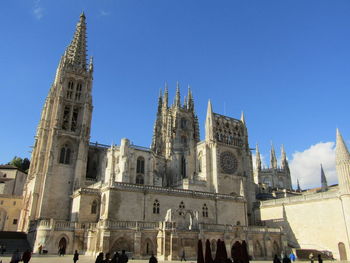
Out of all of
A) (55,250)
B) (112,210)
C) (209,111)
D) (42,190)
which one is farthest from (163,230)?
(209,111)

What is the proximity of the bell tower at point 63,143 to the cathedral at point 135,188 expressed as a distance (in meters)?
0.13

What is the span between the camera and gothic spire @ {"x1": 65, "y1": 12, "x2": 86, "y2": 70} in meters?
48.1

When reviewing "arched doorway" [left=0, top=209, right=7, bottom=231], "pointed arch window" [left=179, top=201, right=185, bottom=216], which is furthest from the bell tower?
"pointed arch window" [left=179, top=201, right=185, bottom=216]

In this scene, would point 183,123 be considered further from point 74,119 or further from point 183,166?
point 74,119

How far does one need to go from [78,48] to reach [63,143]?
1707 cm

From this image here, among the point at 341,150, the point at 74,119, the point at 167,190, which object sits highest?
the point at 74,119

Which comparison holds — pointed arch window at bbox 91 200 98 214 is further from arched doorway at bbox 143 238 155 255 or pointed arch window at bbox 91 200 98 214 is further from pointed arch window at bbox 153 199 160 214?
arched doorway at bbox 143 238 155 255

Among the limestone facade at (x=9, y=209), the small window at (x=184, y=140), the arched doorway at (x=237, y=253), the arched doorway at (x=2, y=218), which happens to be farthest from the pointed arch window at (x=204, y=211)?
the arched doorway at (x=2, y=218)

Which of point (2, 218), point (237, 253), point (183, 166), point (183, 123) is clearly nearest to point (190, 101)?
point (183, 123)

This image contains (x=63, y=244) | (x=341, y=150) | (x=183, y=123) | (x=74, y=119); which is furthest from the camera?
(x=183, y=123)

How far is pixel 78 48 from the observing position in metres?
49.5

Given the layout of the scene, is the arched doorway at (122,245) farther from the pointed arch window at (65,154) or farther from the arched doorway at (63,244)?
the pointed arch window at (65,154)

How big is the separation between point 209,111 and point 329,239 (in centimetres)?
2411

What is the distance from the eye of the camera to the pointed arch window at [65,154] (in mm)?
40656
